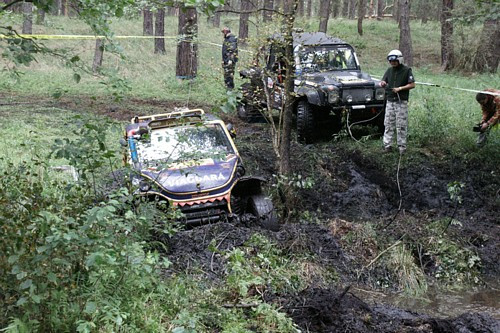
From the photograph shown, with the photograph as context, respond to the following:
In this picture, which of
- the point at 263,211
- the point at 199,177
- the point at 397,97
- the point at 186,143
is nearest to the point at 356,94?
the point at 397,97

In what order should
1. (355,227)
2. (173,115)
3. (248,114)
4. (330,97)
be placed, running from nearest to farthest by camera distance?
(173,115) < (355,227) < (330,97) < (248,114)

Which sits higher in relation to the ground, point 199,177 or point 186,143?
point 186,143

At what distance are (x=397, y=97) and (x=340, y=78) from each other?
132 cm

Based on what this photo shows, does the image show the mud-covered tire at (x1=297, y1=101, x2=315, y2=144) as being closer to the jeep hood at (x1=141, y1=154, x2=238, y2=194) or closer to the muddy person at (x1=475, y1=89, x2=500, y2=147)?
the muddy person at (x1=475, y1=89, x2=500, y2=147)

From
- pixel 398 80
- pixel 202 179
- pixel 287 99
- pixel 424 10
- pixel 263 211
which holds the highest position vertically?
pixel 424 10

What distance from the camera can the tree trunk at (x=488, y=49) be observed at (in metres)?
21.6

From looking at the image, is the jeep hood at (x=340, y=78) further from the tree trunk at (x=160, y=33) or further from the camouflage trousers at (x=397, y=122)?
the tree trunk at (x=160, y=33)

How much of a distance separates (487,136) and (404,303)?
5.31 meters

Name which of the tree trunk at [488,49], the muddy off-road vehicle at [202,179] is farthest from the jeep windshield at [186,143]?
the tree trunk at [488,49]

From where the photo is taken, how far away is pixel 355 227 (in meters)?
7.83

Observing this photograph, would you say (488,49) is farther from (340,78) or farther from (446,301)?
(446,301)

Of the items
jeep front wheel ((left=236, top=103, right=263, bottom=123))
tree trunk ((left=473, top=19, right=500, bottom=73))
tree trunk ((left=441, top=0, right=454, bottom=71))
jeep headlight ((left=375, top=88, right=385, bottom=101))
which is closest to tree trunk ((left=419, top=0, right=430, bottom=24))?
tree trunk ((left=441, top=0, right=454, bottom=71))

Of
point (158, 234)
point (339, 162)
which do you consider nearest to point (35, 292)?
point (158, 234)

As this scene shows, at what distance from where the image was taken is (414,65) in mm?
28203
